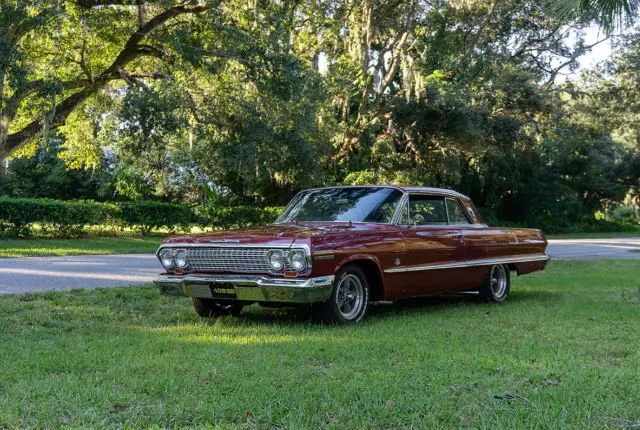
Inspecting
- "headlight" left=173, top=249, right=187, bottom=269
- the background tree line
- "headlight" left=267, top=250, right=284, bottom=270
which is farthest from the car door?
the background tree line

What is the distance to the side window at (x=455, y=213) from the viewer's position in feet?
31.1

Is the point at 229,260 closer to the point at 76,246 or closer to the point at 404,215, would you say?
the point at 404,215

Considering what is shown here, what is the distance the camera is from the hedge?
2116cm

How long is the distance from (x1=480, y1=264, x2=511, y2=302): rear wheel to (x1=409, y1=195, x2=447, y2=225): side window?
1.21 meters

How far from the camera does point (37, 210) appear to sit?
21500 millimetres

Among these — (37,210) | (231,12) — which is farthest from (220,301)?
(37,210)

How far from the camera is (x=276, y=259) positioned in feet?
23.2

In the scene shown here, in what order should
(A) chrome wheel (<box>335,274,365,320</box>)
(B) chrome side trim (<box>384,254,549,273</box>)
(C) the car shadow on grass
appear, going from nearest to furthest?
(A) chrome wheel (<box>335,274,365,320</box>) → (C) the car shadow on grass → (B) chrome side trim (<box>384,254,549,273</box>)

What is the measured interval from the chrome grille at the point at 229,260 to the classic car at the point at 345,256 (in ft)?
0.04

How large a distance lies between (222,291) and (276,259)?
2.39 ft

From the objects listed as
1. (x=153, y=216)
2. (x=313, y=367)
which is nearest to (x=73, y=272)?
(x=313, y=367)

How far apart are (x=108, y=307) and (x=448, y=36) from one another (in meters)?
24.3

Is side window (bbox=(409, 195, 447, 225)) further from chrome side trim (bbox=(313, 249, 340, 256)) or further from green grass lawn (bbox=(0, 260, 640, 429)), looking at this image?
chrome side trim (bbox=(313, 249, 340, 256))

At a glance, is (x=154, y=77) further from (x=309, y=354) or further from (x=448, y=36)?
(x=309, y=354)
